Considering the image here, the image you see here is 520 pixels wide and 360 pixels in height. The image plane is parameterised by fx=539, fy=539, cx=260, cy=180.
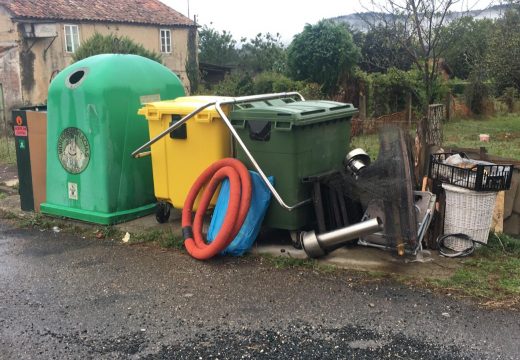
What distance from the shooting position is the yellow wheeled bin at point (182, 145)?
5184 millimetres

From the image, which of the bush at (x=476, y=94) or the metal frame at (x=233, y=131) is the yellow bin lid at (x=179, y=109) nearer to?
the metal frame at (x=233, y=131)

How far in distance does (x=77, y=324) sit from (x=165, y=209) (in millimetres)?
2261

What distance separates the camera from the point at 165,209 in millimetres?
5809

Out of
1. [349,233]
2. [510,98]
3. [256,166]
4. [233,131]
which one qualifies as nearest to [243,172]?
[256,166]

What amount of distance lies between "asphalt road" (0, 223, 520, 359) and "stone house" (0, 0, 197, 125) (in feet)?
62.6

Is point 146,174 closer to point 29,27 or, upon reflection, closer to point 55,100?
point 55,100

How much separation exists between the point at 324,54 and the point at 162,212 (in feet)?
31.3

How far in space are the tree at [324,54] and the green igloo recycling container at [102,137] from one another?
8.79 meters

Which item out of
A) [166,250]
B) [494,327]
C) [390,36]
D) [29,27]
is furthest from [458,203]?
[29,27]

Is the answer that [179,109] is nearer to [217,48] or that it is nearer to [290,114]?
[290,114]

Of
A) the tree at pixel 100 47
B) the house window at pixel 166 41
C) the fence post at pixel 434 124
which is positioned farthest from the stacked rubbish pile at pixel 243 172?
the house window at pixel 166 41

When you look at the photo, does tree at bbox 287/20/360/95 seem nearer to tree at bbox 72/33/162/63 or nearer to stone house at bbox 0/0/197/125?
tree at bbox 72/33/162/63

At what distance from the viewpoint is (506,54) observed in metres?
14.8

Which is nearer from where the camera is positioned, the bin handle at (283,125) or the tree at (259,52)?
the bin handle at (283,125)
